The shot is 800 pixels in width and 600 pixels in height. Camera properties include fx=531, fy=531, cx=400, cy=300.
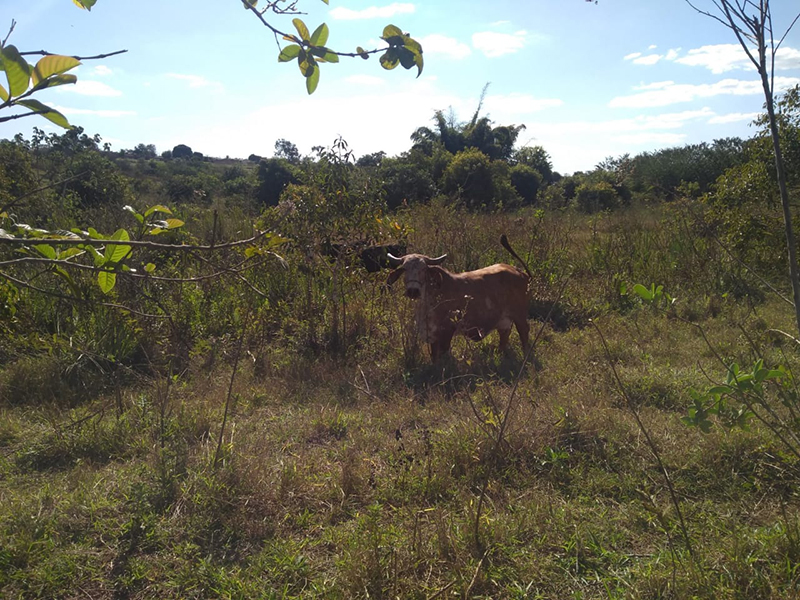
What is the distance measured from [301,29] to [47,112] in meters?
0.73

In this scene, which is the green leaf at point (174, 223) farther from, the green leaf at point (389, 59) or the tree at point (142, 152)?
the tree at point (142, 152)

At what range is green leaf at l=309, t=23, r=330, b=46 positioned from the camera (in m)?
1.49

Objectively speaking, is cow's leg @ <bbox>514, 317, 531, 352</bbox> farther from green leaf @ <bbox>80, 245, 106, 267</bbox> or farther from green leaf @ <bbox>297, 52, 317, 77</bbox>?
green leaf @ <bbox>80, 245, 106, 267</bbox>

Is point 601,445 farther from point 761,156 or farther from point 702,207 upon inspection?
point 702,207

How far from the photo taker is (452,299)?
4754 millimetres

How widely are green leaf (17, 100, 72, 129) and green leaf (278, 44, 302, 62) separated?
658mm

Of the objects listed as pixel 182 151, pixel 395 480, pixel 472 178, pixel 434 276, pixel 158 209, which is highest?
pixel 182 151

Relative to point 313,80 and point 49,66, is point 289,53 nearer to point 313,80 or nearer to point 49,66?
point 313,80

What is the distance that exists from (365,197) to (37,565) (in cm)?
441

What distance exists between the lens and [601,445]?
326 centimetres

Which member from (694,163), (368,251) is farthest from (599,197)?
(368,251)

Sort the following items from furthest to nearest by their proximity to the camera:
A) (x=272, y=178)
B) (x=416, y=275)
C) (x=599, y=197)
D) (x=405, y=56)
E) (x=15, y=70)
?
(x=272, y=178), (x=599, y=197), (x=416, y=275), (x=405, y=56), (x=15, y=70)

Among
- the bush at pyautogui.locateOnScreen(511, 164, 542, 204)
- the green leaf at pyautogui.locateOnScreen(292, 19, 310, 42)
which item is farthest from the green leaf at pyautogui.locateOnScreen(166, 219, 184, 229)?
the bush at pyautogui.locateOnScreen(511, 164, 542, 204)

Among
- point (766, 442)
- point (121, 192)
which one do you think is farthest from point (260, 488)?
point (121, 192)
